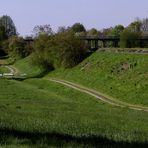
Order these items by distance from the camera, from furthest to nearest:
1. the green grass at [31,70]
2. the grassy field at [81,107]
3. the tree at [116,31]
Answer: the tree at [116,31] → the green grass at [31,70] → the grassy field at [81,107]

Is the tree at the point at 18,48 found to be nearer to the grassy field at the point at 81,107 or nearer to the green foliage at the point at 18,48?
the green foliage at the point at 18,48

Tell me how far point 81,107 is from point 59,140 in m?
31.4

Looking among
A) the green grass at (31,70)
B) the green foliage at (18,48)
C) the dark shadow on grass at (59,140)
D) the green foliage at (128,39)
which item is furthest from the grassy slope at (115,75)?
the green foliage at (18,48)

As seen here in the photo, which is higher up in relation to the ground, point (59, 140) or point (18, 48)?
point (59, 140)

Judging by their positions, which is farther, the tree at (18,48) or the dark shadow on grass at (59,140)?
the tree at (18,48)

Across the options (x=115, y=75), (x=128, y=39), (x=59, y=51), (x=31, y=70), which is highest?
(x=128, y=39)

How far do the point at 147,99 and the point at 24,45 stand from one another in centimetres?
11074

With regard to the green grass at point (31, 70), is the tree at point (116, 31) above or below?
above

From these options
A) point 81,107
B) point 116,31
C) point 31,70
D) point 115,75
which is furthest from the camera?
point 116,31

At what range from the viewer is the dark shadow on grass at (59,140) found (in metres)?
11.6

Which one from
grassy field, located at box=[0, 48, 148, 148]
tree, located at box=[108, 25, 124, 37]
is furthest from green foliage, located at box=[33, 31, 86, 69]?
tree, located at box=[108, 25, 124, 37]

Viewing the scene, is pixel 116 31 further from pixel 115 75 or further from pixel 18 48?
pixel 115 75

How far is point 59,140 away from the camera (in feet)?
40.4

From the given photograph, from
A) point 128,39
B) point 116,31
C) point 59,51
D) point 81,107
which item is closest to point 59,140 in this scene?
point 81,107
